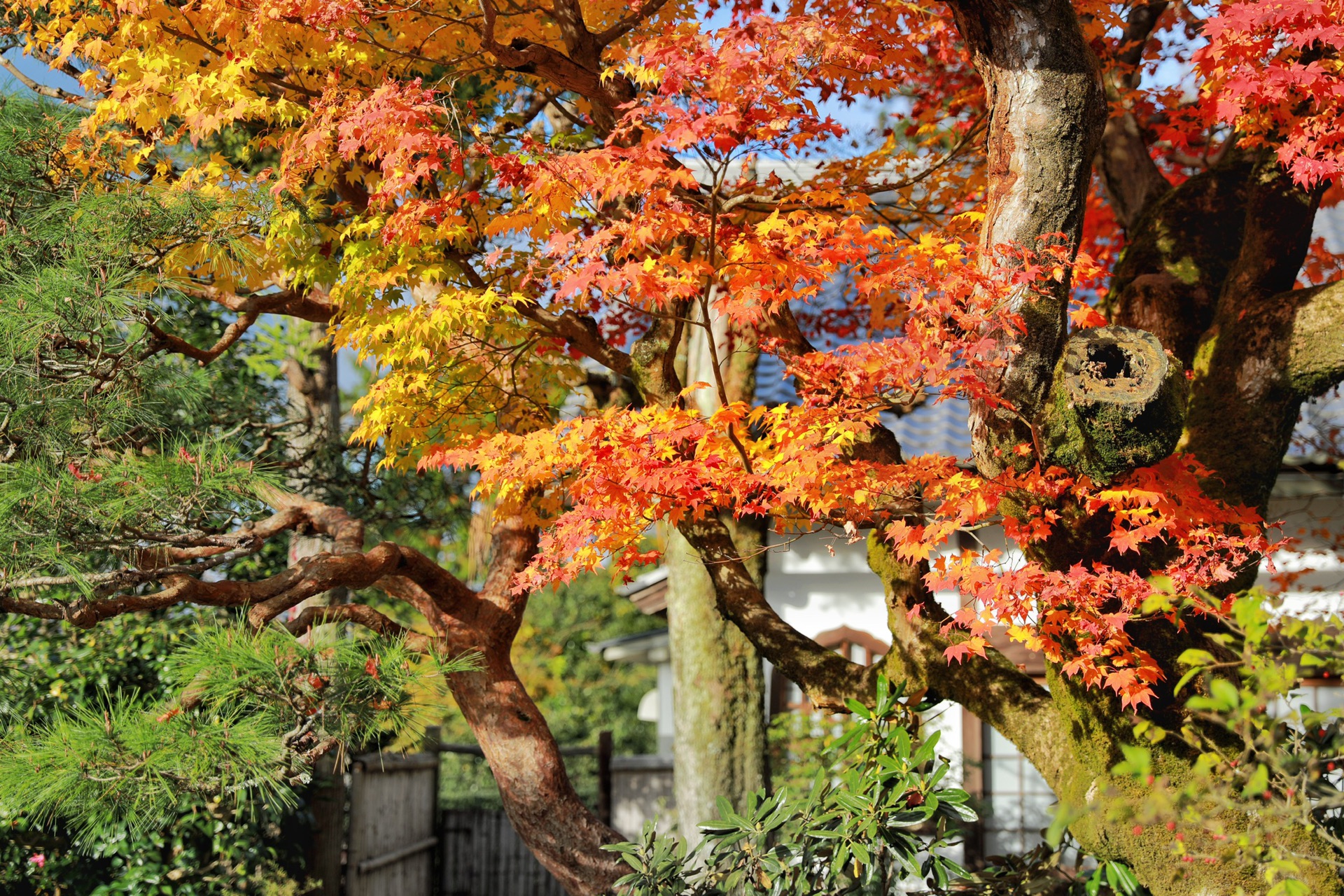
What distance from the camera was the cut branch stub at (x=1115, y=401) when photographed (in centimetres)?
367

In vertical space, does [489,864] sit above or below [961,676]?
below

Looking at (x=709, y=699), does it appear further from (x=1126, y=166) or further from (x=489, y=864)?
(x=489, y=864)

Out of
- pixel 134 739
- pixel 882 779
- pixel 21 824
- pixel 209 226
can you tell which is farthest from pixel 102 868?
pixel 882 779

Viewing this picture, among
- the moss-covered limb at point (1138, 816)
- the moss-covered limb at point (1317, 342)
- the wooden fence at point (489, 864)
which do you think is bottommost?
the wooden fence at point (489, 864)

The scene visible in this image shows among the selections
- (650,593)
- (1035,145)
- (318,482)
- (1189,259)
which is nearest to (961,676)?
(1189,259)


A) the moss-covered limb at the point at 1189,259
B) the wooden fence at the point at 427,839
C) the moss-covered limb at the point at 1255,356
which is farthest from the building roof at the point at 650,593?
the moss-covered limb at the point at 1255,356

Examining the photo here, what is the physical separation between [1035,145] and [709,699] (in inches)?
147

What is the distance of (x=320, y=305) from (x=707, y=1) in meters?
3.27

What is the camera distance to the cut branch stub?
144 inches

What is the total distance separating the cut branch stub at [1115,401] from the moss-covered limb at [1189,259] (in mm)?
1866

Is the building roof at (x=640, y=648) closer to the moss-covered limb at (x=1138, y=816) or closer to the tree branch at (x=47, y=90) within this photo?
the moss-covered limb at (x=1138, y=816)

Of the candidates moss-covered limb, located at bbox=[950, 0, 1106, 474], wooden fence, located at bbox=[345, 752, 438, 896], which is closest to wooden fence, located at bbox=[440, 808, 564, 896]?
wooden fence, located at bbox=[345, 752, 438, 896]

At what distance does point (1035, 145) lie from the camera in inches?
156

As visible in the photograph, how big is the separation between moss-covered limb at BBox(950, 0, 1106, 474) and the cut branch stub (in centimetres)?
12
